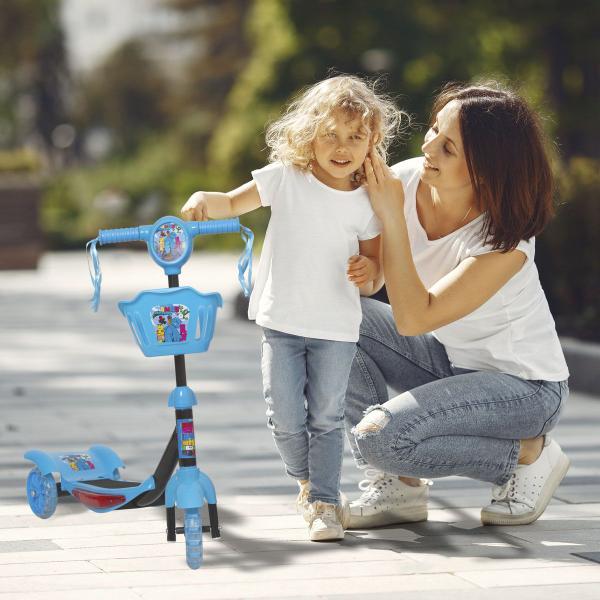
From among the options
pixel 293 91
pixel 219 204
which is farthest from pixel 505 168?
pixel 293 91

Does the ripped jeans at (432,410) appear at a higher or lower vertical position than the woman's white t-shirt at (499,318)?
lower

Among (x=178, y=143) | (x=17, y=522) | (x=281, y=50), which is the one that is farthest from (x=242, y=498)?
(x=178, y=143)

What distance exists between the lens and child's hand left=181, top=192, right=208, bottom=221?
3820mm

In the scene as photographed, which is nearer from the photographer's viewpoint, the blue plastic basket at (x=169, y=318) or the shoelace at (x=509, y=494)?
the blue plastic basket at (x=169, y=318)

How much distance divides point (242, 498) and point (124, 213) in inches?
1045

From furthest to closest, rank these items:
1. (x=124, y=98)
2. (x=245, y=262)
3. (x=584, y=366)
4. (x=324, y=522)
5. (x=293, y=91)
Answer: (x=124, y=98), (x=293, y=91), (x=584, y=366), (x=324, y=522), (x=245, y=262)

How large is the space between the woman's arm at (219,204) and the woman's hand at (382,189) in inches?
12.8

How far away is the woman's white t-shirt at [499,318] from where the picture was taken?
13.7ft

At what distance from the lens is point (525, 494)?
423 centimetres

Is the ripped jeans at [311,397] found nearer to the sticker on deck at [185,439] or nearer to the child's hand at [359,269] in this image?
the child's hand at [359,269]

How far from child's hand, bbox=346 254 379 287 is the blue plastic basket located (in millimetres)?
437

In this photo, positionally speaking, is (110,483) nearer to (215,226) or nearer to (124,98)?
(215,226)

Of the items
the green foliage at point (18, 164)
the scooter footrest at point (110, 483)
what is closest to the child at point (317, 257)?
the scooter footrest at point (110, 483)

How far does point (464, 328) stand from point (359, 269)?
1.78ft
